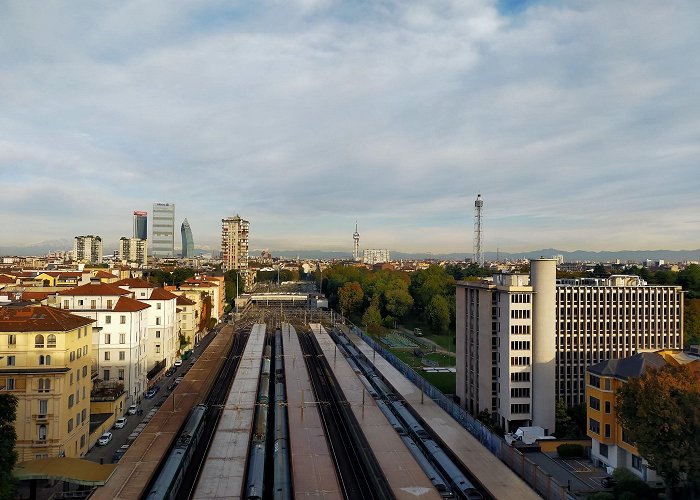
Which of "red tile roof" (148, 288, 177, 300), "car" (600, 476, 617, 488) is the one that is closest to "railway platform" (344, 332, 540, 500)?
"car" (600, 476, 617, 488)

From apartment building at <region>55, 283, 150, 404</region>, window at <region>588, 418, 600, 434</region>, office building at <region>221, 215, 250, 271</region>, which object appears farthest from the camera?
office building at <region>221, 215, 250, 271</region>

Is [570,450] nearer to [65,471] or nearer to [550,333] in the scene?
[550,333]

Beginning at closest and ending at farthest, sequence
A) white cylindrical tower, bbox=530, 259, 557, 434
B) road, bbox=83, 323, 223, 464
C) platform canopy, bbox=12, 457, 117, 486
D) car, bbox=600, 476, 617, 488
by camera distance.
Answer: platform canopy, bbox=12, 457, 117, 486
car, bbox=600, 476, 617, 488
road, bbox=83, 323, 223, 464
white cylindrical tower, bbox=530, 259, 557, 434

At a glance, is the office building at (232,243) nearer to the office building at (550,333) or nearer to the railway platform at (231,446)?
the railway platform at (231,446)

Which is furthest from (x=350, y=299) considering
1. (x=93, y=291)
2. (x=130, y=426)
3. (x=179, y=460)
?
(x=179, y=460)

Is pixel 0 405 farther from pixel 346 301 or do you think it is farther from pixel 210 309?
pixel 346 301

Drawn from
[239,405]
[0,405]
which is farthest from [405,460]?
[0,405]

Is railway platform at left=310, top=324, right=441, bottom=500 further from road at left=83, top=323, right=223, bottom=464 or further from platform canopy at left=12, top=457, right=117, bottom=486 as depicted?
road at left=83, top=323, right=223, bottom=464
